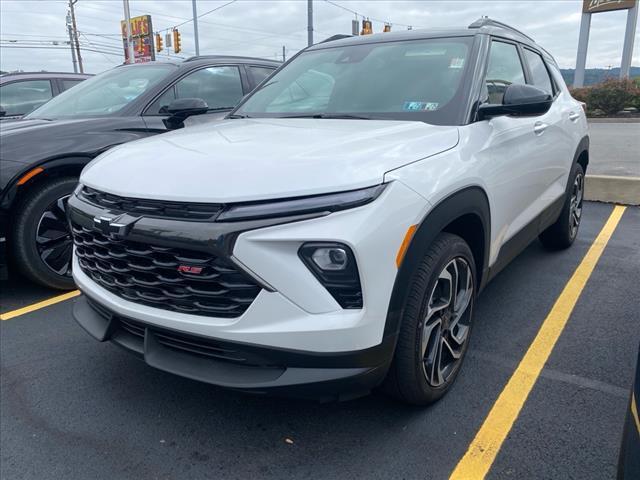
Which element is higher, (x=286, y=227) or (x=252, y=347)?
(x=286, y=227)

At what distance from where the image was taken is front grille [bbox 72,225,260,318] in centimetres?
190

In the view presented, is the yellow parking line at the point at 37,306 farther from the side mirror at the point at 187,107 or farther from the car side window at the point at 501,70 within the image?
the car side window at the point at 501,70

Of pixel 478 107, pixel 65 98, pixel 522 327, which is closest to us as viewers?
Result: pixel 478 107

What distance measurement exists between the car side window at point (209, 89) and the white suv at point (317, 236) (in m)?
1.93

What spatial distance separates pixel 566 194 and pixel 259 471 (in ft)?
11.5

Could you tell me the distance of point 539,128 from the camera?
11.5ft

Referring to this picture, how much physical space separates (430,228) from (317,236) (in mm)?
579

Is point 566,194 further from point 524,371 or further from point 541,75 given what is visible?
point 524,371

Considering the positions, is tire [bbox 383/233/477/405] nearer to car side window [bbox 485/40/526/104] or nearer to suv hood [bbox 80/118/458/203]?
suv hood [bbox 80/118/458/203]

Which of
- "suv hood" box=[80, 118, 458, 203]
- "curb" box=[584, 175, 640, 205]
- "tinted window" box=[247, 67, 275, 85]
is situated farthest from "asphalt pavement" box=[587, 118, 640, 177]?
"suv hood" box=[80, 118, 458, 203]

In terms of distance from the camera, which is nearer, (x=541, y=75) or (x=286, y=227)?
(x=286, y=227)

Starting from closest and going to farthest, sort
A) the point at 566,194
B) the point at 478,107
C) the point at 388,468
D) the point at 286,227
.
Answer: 1. the point at 286,227
2. the point at 388,468
3. the point at 478,107
4. the point at 566,194

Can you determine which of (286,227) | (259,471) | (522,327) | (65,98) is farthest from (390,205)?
(65,98)

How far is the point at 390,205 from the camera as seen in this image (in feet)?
→ 6.38
